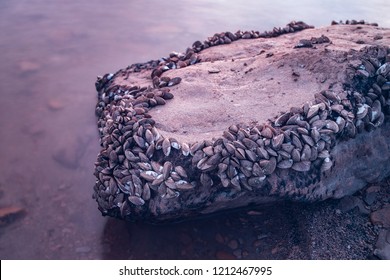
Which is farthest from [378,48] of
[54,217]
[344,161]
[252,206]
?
[54,217]

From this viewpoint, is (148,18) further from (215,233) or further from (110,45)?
(215,233)

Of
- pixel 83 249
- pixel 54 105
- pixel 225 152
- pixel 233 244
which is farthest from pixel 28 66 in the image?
pixel 233 244

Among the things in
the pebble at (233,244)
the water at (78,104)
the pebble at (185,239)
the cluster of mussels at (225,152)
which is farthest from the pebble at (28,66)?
the pebble at (233,244)

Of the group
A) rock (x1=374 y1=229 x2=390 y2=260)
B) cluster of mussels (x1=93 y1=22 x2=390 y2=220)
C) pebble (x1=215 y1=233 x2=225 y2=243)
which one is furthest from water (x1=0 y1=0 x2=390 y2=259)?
rock (x1=374 y1=229 x2=390 y2=260)

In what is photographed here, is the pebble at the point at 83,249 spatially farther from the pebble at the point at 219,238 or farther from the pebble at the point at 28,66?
the pebble at the point at 28,66

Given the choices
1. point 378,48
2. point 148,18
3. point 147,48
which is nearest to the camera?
point 378,48

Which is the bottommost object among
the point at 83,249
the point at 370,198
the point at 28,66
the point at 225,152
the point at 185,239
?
the point at 83,249

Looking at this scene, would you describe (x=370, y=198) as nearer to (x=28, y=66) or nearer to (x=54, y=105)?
(x=54, y=105)
